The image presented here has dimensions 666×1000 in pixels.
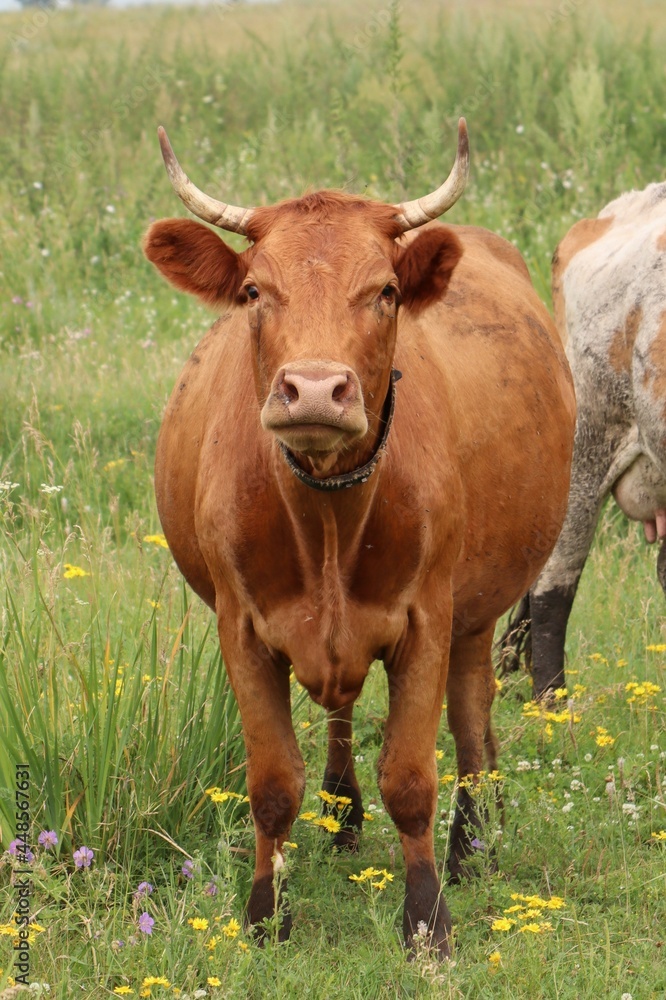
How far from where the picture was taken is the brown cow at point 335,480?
3.48 m

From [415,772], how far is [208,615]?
2206 mm

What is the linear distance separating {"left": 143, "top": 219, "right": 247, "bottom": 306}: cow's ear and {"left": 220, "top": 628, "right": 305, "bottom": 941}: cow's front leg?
1.00 m

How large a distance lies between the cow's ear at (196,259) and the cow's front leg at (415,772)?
1.13 meters

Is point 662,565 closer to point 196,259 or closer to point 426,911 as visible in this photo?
point 426,911

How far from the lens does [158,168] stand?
522 inches

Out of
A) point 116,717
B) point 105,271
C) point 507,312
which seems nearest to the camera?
point 116,717

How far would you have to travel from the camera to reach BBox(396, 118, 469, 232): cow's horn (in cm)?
354

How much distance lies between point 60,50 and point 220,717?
1598cm

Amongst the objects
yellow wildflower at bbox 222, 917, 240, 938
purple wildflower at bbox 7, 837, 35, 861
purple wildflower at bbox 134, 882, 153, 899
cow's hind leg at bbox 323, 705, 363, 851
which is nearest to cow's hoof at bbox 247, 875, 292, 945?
purple wildflower at bbox 134, 882, 153, 899

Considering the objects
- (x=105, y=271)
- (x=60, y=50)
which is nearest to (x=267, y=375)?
(x=105, y=271)

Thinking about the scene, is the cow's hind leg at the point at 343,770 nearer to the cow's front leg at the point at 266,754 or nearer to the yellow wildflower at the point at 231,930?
the cow's front leg at the point at 266,754

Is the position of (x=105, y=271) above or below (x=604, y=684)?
above

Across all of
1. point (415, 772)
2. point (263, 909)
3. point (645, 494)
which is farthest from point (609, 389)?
point (263, 909)

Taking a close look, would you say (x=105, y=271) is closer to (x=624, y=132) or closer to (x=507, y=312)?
(x=624, y=132)
